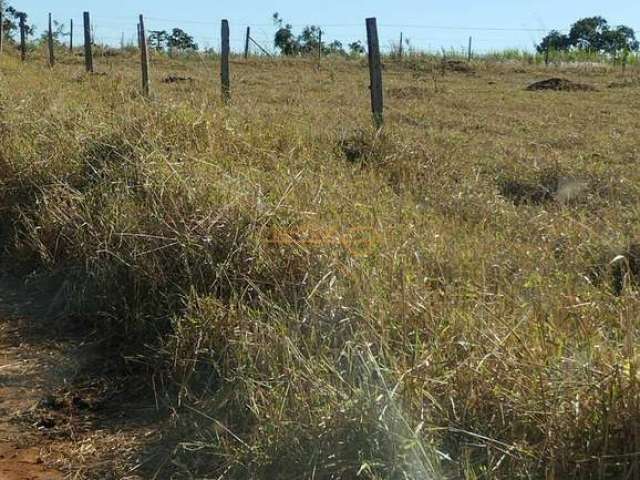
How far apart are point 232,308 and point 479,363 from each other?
1.36 m

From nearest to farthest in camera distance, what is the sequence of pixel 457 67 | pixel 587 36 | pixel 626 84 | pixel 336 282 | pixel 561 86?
pixel 336 282 < pixel 561 86 < pixel 626 84 < pixel 457 67 < pixel 587 36

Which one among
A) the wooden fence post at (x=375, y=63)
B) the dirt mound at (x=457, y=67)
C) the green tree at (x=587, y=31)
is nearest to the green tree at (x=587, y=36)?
the green tree at (x=587, y=31)

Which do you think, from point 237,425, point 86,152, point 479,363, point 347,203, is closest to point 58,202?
point 86,152

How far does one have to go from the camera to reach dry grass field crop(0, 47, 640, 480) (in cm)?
264

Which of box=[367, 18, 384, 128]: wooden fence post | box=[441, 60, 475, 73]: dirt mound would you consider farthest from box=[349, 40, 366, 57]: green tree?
box=[367, 18, 384, 128]: wooden fence post

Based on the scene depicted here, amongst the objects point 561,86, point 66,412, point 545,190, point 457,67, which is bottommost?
point 66,412

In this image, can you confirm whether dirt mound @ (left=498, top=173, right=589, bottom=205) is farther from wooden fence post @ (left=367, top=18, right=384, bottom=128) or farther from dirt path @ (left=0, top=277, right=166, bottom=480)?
dirt path @ (left=0, top=277, right=166, bottom=480)

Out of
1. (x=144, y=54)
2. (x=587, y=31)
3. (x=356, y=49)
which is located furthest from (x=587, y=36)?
(x=144, y=54)

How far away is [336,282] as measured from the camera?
143 inches

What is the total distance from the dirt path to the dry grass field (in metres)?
0.16

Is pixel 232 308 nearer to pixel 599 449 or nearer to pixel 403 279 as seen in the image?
pixel 403 279

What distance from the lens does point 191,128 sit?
6.31 m

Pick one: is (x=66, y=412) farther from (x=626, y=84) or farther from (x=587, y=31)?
(x=587, y=31)

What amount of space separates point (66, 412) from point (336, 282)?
1.37m
